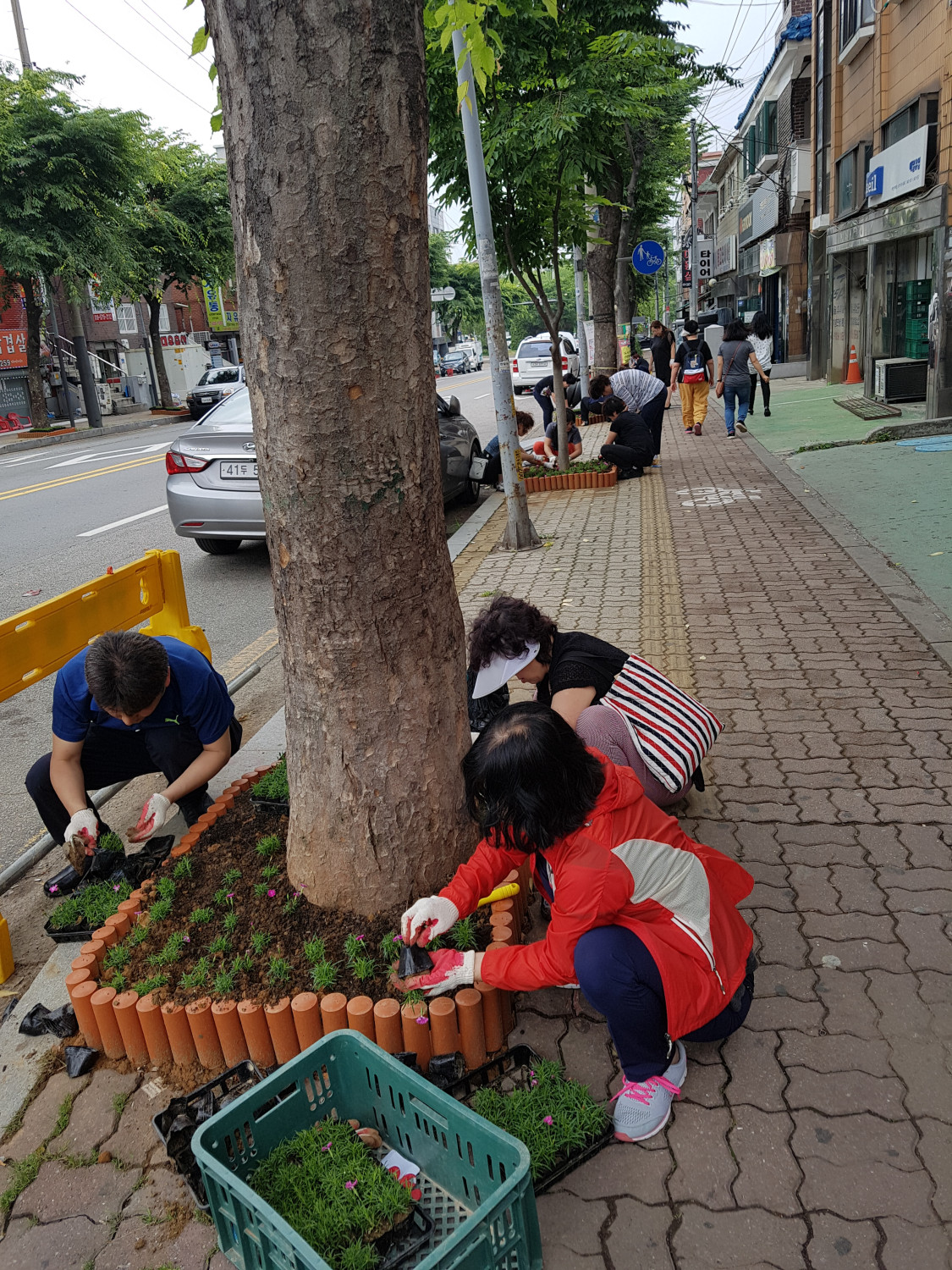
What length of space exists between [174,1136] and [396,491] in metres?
1.72

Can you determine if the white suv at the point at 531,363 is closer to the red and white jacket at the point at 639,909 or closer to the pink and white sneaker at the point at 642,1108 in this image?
the red and white jacket at the point at 639,909

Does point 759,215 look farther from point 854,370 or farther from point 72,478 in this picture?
point 72,478

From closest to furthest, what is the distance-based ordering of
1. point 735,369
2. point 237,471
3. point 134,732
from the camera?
point 134,732
point 237,471
point 735,369

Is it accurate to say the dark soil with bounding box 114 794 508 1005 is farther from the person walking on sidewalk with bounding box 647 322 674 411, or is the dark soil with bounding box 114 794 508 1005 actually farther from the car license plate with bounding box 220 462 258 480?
the person walking on sidewalk with bounding box 647 322 674 411

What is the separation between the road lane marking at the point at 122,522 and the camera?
1054cm

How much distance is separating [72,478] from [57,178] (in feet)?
44.0

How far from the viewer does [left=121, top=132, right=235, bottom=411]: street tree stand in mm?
30703

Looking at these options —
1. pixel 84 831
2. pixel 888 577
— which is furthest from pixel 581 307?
pixel 84 831

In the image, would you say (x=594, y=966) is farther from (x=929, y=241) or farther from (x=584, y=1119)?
(x=929, y=241)

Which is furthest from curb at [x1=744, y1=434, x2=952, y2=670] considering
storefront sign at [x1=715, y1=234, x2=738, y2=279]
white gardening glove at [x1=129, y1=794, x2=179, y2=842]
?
storefront sign at [x1=715, y1=234, x2=738, y2=279]

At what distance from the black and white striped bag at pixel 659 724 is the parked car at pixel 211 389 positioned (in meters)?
25.1

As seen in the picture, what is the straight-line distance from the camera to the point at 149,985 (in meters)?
2.76

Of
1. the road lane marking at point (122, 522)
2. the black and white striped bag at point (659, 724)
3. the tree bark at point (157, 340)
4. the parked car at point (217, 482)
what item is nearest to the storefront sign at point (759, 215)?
the tree bark at point (157, 340)

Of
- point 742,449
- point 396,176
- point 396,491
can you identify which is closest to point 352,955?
point 396,491
